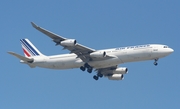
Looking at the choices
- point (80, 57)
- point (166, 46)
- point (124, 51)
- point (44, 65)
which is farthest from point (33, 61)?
point (166, 46)

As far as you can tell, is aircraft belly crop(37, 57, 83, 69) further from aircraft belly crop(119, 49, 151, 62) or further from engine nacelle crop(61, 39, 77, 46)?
aircraft belly crop(119, 49, 151, 62)

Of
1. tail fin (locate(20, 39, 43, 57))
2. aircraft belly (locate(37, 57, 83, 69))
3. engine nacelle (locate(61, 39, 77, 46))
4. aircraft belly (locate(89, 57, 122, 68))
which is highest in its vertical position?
tail fin (locate(20, 39, 43, 57))

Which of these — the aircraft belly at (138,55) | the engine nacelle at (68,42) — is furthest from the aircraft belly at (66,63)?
the aircraft belly at (138,55)

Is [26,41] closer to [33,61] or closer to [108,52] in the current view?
[33,61]

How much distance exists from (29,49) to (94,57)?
14.4 m

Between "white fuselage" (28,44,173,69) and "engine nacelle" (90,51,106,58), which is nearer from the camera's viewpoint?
"white fuselage" (28,44,173,69)

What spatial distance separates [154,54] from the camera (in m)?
74.9

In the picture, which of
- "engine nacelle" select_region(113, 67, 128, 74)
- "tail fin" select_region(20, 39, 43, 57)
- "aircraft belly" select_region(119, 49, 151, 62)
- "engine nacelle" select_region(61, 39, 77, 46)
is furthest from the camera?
"tail fin" select_region(20, 39, 43, 57)

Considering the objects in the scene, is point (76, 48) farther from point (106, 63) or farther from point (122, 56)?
point (122, 56)

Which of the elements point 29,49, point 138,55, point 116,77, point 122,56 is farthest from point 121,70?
point 29,49

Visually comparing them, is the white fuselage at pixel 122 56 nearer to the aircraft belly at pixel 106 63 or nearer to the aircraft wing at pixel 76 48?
the aircraft belly at pixel 106 63

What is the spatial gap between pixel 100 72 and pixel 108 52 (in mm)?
8909

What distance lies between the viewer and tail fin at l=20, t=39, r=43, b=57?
85000mm

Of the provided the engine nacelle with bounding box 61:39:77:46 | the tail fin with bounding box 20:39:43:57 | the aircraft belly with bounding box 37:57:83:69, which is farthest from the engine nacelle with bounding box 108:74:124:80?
the engine nacelle with bounding box 61:39:77:46
